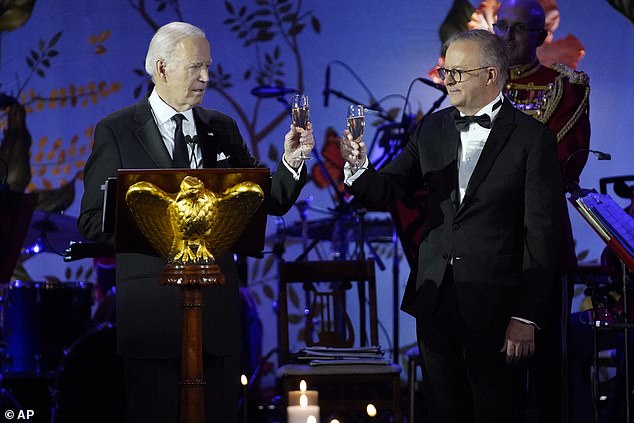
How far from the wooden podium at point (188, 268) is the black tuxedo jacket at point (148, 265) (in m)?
0.23

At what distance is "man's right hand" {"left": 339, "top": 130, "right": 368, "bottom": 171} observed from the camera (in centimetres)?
292

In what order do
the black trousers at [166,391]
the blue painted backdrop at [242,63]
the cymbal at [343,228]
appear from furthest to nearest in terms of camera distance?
the blue painted backdrop at [242,63]
the cymbal at [343,228]
the black trousers at [166,391]

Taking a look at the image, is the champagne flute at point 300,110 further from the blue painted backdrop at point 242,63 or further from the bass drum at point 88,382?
the blue painted backdrop at point 242,63

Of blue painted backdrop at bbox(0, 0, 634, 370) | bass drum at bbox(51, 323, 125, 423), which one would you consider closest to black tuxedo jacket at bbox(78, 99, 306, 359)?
bass drum at bbox(51, 323, 125, 423)

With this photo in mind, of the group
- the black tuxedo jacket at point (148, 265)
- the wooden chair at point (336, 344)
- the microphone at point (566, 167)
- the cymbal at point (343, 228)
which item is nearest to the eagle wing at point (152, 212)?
the black tuxedo jacket at point (148, 265)

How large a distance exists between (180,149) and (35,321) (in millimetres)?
2700

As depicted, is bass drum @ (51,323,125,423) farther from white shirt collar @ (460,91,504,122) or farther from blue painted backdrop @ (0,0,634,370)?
white shirt collar @ (460,91,504,122)

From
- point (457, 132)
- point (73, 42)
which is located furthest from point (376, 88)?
point (457, 132)

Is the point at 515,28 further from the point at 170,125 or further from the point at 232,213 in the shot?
the point at 232,213

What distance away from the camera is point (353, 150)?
2936mm

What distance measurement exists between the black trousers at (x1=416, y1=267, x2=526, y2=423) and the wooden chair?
4.18 ft

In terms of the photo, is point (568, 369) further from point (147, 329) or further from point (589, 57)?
point (589, 57)

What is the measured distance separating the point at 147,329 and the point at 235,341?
239mm

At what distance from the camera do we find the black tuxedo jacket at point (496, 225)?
9.68 ft
